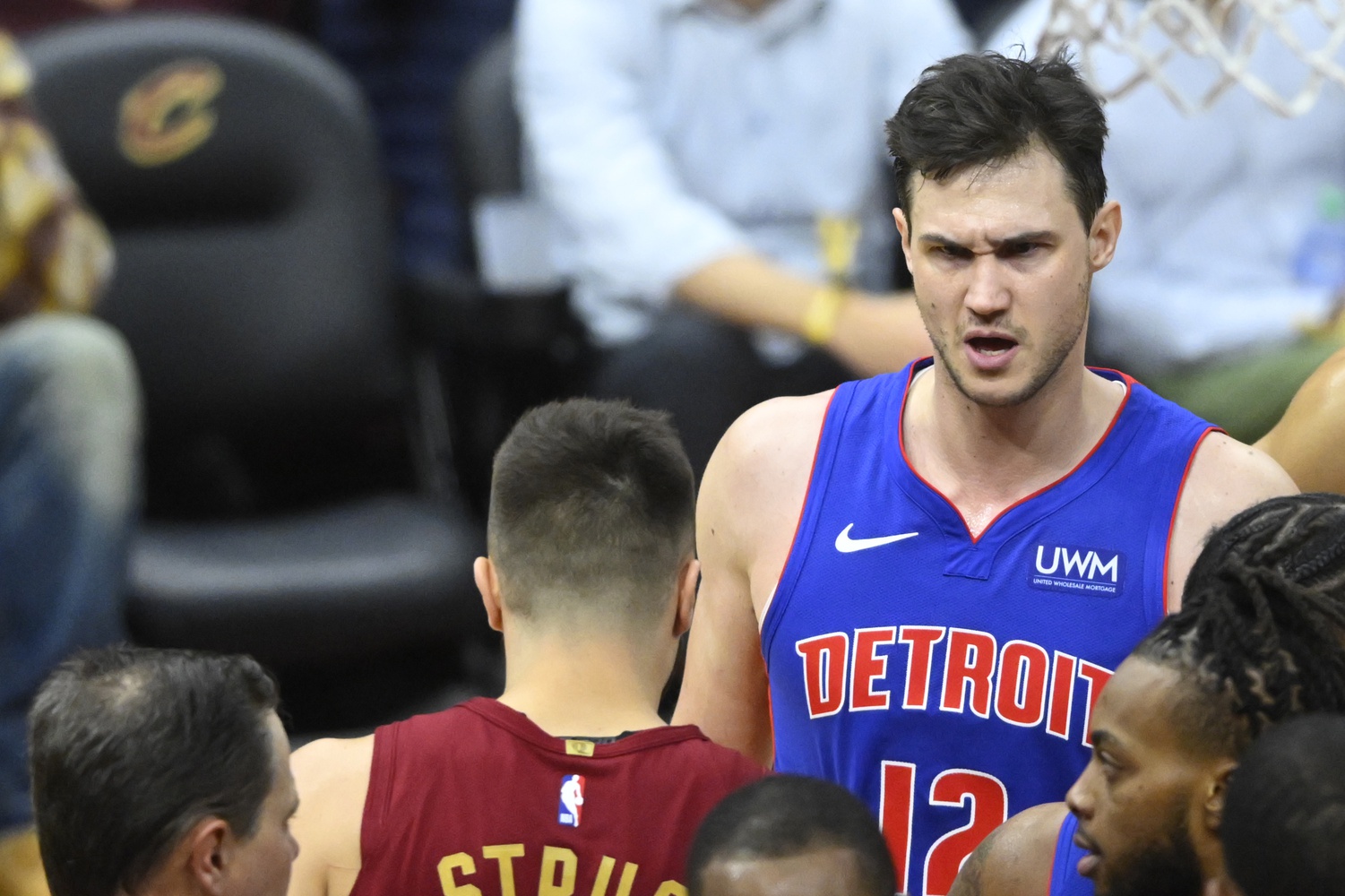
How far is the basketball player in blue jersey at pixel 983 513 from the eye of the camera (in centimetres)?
217

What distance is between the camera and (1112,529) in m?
2.20

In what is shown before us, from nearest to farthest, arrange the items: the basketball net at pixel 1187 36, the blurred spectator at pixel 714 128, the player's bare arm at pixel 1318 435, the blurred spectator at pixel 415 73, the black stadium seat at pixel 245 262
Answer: the player's bare arm at pixel 1318 435 < the basketball net at pixel 1187 36 < the blurred spectator at pixel 714 128 < the black stadium seat at pixel 245 262 < the blurred spectator at pixel 415 73

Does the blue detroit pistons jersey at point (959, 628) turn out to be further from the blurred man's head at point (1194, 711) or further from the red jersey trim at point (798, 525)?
the blurred man's head at point (1194, 711)

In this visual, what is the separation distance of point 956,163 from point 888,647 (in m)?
0.60

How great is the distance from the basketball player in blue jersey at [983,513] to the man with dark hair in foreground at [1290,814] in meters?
0.64

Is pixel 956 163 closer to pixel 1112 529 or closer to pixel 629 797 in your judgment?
pixel 1112 529

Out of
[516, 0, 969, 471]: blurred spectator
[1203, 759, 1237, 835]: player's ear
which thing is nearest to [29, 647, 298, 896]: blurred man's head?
[1203, 759, 1237, 835]: player's ear

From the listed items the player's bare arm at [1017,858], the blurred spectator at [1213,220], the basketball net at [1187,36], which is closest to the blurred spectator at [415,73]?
the blurred spectator at [1213,220]

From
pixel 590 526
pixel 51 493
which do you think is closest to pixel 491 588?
pixel 590 526

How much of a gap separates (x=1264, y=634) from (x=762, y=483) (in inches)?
32.1

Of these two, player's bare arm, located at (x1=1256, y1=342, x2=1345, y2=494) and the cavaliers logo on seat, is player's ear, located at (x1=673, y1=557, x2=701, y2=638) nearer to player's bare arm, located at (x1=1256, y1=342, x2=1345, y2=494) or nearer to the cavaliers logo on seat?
player's bare arm, located at (x1=1256, y1=342, x2=1345, y2=494)

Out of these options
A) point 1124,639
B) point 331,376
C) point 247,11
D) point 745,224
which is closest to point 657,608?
point 1124,639

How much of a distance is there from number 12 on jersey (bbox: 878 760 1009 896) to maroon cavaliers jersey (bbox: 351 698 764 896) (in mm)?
378

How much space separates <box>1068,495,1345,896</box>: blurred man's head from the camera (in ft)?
5.45
